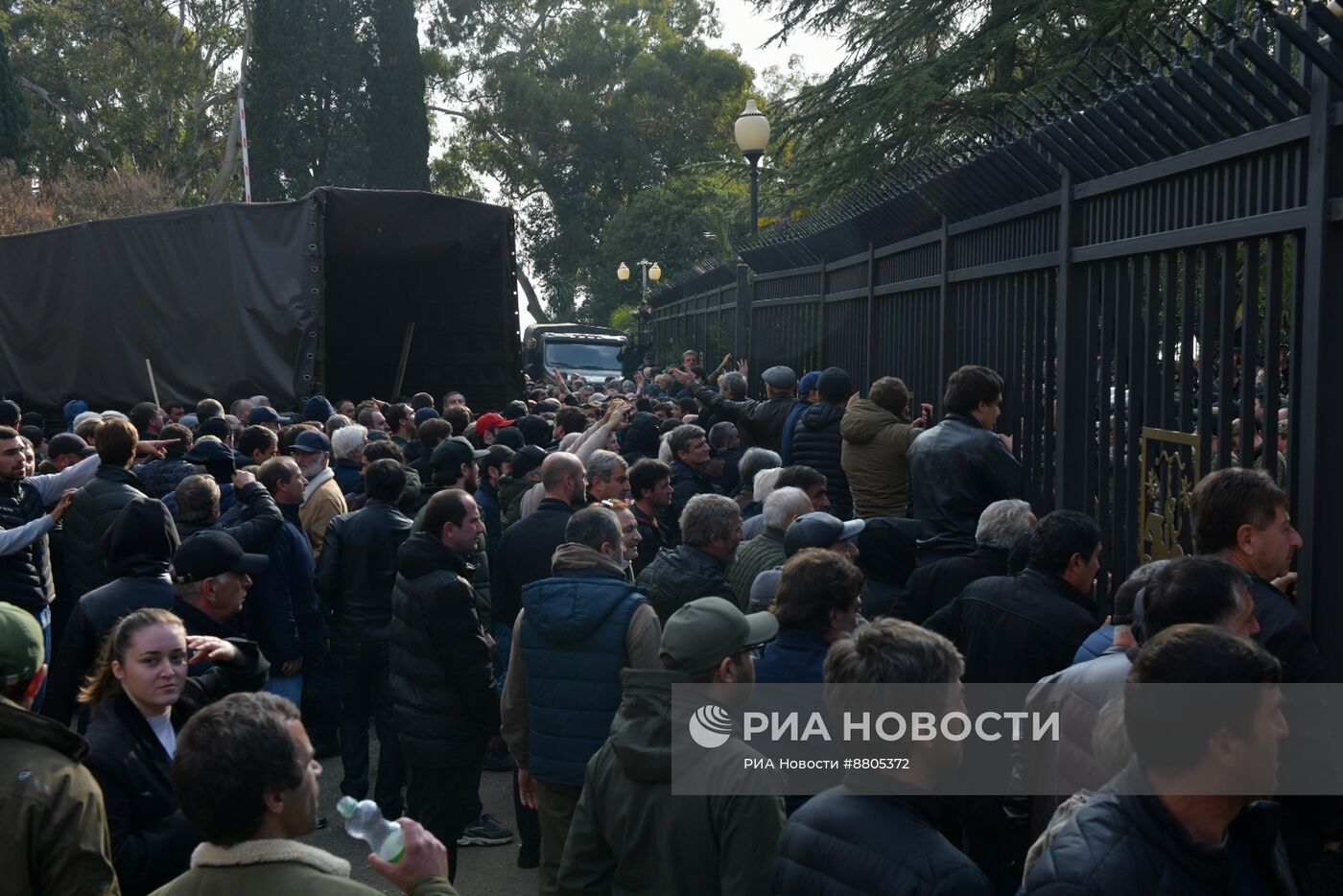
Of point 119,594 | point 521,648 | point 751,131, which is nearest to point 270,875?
point 521,648

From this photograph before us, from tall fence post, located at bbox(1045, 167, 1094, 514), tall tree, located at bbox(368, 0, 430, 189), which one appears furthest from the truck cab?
tall fence post, located at bbox(1045, 167, 1094, 514)

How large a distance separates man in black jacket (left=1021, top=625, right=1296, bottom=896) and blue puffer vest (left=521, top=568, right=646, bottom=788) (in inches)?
101

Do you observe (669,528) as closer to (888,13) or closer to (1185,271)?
(1185,271)

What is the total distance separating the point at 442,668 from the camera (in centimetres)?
586

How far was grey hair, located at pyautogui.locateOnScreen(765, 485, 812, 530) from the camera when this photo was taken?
229 inches

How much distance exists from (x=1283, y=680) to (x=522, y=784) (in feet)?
9.57

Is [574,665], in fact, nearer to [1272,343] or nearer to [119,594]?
[119,594]

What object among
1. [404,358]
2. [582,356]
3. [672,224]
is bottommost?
[404,358]

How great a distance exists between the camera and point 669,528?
27.7 ft

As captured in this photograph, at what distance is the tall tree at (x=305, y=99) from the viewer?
145 ft

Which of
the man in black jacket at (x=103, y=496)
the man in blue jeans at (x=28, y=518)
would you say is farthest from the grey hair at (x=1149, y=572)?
the man in black jacket at (x=103, y=496)

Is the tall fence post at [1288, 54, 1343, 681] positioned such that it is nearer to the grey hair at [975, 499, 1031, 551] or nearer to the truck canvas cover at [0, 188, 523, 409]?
the grey hair at [975, 499, 1031, 551]

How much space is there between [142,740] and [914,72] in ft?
47.1

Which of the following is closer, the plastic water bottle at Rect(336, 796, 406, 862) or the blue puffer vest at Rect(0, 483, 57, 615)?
the plastic water bottle at Rect(336, 796, 406, 862)
